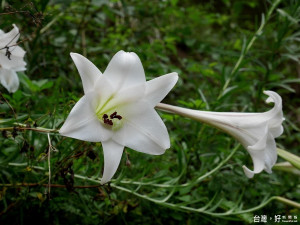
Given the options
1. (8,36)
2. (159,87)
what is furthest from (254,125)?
(8,36)

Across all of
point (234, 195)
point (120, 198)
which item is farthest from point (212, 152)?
point (120, 198)

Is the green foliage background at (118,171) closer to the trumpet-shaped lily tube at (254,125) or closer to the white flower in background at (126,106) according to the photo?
the white flower in background at (126,106)

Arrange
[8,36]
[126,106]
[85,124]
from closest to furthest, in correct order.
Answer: [85,124]
[126,106]
[8,36]

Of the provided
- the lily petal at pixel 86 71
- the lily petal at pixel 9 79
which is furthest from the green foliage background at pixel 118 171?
the lily petal at pixel 86 71

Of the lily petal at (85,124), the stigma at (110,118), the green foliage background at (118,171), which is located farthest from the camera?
the green foliage background at (118,171)

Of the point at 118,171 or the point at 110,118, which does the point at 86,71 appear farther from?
the point at 118,171

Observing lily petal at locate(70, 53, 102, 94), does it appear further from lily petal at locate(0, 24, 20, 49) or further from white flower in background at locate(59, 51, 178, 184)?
lily petal at locate(0, 24, 20, 49)
